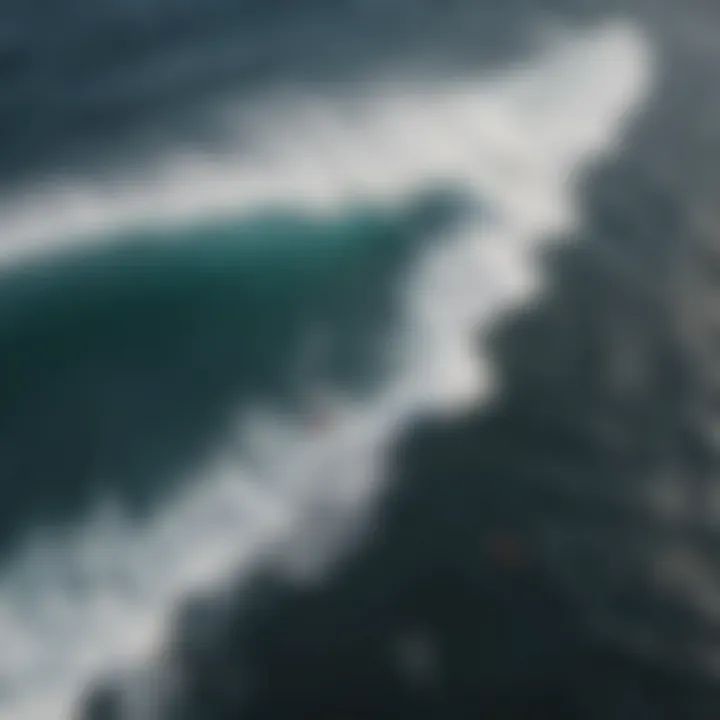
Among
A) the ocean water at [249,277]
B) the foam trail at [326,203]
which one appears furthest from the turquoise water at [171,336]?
the foam trail at [326,203]

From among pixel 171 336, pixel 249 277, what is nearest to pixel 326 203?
pixel 249 277

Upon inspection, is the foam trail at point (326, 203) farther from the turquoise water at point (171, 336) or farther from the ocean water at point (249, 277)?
the turquoise water at point (171, 336)

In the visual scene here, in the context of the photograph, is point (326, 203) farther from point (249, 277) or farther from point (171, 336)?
point (171, 336)

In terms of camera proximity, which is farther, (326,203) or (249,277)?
(326,203)

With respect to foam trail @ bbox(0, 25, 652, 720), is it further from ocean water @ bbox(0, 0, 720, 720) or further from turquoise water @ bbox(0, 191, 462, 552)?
turquoise water @ bbox(0, 191, 462, 552)

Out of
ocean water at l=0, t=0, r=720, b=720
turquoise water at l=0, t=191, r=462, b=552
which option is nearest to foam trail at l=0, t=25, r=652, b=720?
ocean water at l=0, t=0, r=720, b=720

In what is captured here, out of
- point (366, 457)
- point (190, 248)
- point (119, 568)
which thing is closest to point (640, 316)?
point (366, 457)
